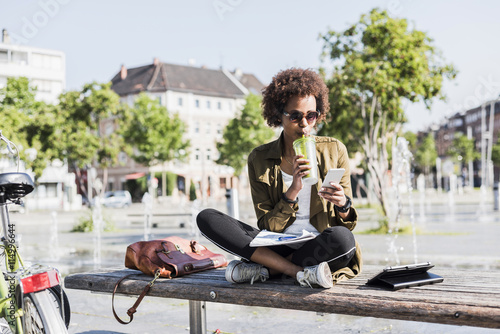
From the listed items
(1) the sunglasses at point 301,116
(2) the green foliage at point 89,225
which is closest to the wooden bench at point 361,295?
(1) the sunglasses at point 301,116

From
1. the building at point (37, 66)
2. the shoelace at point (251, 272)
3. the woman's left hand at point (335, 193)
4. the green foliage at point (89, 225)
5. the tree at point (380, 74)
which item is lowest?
the green foliage at point (89, 225)

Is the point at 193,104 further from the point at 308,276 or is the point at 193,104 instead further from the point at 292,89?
the point at 308,276

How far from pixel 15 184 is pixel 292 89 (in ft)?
5.37

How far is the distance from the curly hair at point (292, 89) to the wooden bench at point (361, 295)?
103 centimetres

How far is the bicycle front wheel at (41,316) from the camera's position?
2650 mm

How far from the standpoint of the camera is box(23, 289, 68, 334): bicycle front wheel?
2650 mm

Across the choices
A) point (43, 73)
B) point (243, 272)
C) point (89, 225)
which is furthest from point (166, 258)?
point (43, 73)

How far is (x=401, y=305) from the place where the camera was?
94.2 inches

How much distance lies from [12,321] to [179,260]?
3.39 feet

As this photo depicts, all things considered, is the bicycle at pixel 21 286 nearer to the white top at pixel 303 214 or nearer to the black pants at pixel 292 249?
the black pants at pixel 292 249

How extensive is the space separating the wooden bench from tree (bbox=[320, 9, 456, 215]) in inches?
393

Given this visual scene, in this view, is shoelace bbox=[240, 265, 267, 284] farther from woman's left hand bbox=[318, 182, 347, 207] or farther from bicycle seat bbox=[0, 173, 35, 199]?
bicycle seat bbox=[0, 173, 35, 199]

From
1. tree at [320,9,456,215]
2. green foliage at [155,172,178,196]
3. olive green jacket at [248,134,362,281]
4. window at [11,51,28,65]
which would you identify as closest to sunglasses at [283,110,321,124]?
olive green jacket at [248,134,362,281]

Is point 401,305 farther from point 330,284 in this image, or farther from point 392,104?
point 392,104
